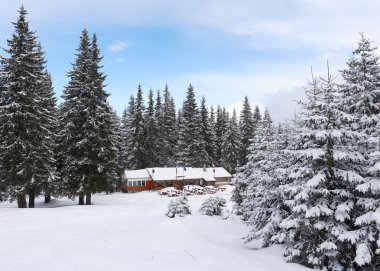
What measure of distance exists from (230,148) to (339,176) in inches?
2400

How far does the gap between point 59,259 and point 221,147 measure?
68.6 m

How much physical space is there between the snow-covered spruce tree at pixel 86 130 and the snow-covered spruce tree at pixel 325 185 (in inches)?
951

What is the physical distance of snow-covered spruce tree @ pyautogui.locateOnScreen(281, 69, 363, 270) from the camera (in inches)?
480

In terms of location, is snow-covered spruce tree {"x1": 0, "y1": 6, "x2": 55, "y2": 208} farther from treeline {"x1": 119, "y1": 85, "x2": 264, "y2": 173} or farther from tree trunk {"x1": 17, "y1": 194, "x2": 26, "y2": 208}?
treeline {"x1": 119, "y1": 85, "x2": 264, "y2": 173}

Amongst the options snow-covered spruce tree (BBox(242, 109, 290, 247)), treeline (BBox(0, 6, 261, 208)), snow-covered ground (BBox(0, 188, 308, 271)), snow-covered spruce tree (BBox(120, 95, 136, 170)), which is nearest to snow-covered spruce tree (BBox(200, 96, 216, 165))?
snow-covered spruce tree (BBox(120, 95, 136, 170))

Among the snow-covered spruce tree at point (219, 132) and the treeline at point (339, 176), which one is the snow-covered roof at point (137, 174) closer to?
the snow-covered spruce tree at point (219, 132)

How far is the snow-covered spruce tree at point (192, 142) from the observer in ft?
222

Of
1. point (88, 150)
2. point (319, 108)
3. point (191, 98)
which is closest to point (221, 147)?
point (191, 98)

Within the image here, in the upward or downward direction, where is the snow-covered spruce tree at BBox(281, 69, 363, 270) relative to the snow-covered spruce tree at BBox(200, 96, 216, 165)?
downward

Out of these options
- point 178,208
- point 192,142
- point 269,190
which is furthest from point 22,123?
point 192,142

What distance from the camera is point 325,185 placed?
1274 cm

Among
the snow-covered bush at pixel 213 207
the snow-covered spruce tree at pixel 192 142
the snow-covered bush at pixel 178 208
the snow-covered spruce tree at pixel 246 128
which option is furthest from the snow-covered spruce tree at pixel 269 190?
the snow-covered spruce tree at pixel 246 128

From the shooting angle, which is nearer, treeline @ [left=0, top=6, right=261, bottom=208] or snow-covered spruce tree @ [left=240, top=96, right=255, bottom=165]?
treeline @ [left=0, top=6, right=261, bottom=208]

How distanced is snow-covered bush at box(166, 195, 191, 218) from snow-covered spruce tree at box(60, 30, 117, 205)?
8.50 meters
